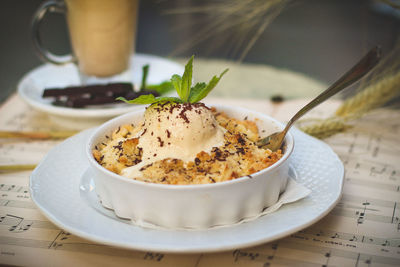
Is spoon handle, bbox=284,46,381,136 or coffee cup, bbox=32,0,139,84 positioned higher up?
spoon handle, bbox=284,46,381,136

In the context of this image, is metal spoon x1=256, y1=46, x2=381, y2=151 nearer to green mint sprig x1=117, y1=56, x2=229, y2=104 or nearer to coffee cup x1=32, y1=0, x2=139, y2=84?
green mint sprig x1=117, y1=56, x2=229, y2=104

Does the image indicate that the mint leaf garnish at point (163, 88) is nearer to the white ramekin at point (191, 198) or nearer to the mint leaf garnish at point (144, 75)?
the mint leaf garnish at point (144, 75)

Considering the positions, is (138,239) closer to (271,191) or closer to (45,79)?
(271,191)

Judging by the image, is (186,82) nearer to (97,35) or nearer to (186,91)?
(186,91)

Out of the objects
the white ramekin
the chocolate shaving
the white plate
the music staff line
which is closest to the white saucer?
the chocolate shaving

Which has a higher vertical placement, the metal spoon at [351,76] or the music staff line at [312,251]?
the metal spoon at [351,76]

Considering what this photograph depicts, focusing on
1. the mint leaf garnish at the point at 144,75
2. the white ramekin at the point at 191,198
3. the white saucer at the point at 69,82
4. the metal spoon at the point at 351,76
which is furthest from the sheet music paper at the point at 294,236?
the mint leaf garnish at the point at 144,75
